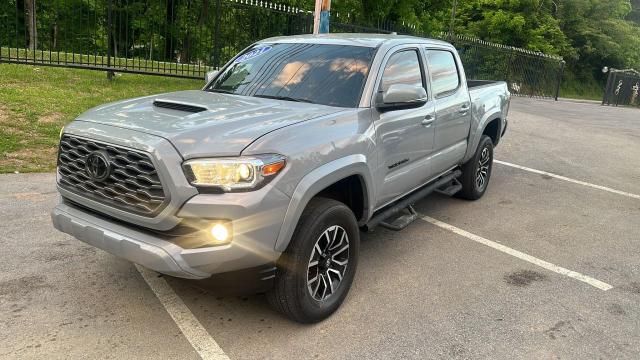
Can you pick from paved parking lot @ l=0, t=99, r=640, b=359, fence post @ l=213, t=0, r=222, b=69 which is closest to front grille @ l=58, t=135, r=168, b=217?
paved parking lot @ l=0, t=99, r=640, b=359

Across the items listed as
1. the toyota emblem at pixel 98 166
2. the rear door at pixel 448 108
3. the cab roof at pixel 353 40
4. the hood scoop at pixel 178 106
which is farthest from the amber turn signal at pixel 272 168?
the rear door at pixel 448 108

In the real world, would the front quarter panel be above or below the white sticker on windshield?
below

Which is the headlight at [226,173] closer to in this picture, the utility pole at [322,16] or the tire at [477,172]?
the tire at [477,172]

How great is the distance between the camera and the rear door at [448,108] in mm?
5055

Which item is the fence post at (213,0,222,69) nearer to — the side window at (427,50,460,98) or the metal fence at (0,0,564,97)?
the metal fence at (0,0,564,97)

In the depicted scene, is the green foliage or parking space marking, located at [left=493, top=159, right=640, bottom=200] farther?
the green foliage

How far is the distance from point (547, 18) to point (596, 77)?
12.9m

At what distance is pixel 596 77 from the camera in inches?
1791

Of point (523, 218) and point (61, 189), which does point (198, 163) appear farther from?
point (523, 218)

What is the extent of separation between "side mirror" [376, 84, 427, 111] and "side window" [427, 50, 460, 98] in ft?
3.69

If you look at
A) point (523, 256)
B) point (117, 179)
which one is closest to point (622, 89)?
point (523, 256)

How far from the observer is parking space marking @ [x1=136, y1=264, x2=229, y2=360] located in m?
3.15

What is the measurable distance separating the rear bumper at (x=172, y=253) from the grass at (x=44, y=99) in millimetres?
4266

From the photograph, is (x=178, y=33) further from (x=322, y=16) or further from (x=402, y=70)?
(x=402, y=70)
